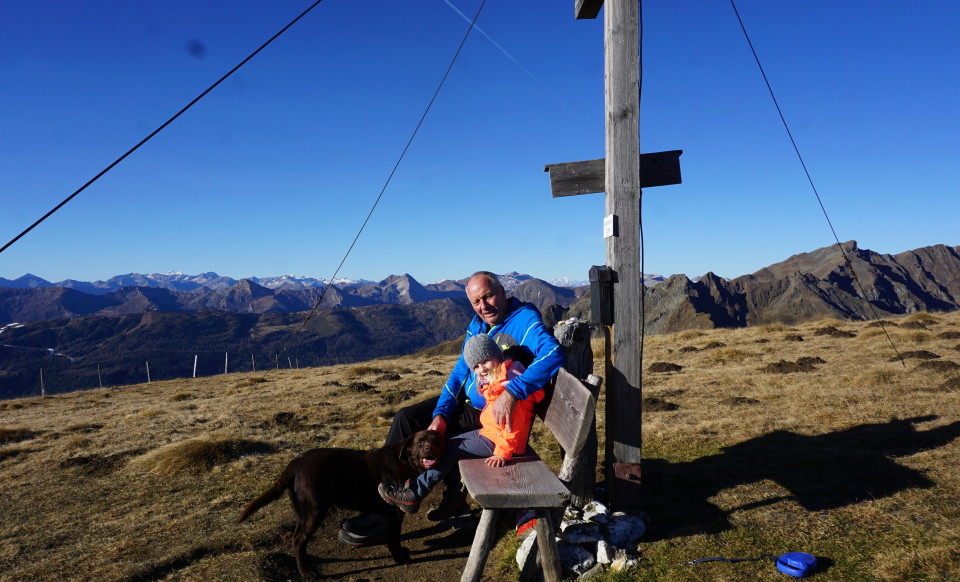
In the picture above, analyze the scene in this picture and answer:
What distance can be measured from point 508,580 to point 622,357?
2.05 metres

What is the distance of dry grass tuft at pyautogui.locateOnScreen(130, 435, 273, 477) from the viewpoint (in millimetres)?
7789

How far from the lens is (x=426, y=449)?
14.0ft

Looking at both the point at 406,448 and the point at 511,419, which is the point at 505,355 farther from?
the point at 406,448


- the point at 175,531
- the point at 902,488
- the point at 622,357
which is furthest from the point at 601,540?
the point at 175,531

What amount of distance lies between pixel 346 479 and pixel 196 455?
4.74 metres

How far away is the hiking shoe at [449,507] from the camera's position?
5363mm

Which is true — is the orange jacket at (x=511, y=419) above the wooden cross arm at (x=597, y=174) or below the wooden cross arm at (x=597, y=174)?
below

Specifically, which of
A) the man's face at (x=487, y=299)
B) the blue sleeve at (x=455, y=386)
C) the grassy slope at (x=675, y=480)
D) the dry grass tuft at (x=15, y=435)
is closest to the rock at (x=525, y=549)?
the grassy slope at (x=675, y=480)

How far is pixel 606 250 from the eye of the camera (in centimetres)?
495

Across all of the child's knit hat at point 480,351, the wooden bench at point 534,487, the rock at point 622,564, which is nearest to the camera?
the wooden bench at point 534,487

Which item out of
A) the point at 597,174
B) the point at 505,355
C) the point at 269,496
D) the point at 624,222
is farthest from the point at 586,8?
the point at 269,496

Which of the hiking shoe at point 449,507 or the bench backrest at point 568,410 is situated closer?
the bench backrest at point 568,410

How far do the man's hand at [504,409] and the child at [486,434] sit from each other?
3cm

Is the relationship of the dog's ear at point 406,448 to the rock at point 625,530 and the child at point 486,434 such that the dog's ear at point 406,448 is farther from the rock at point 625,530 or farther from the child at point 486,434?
the rock at point 625,530
